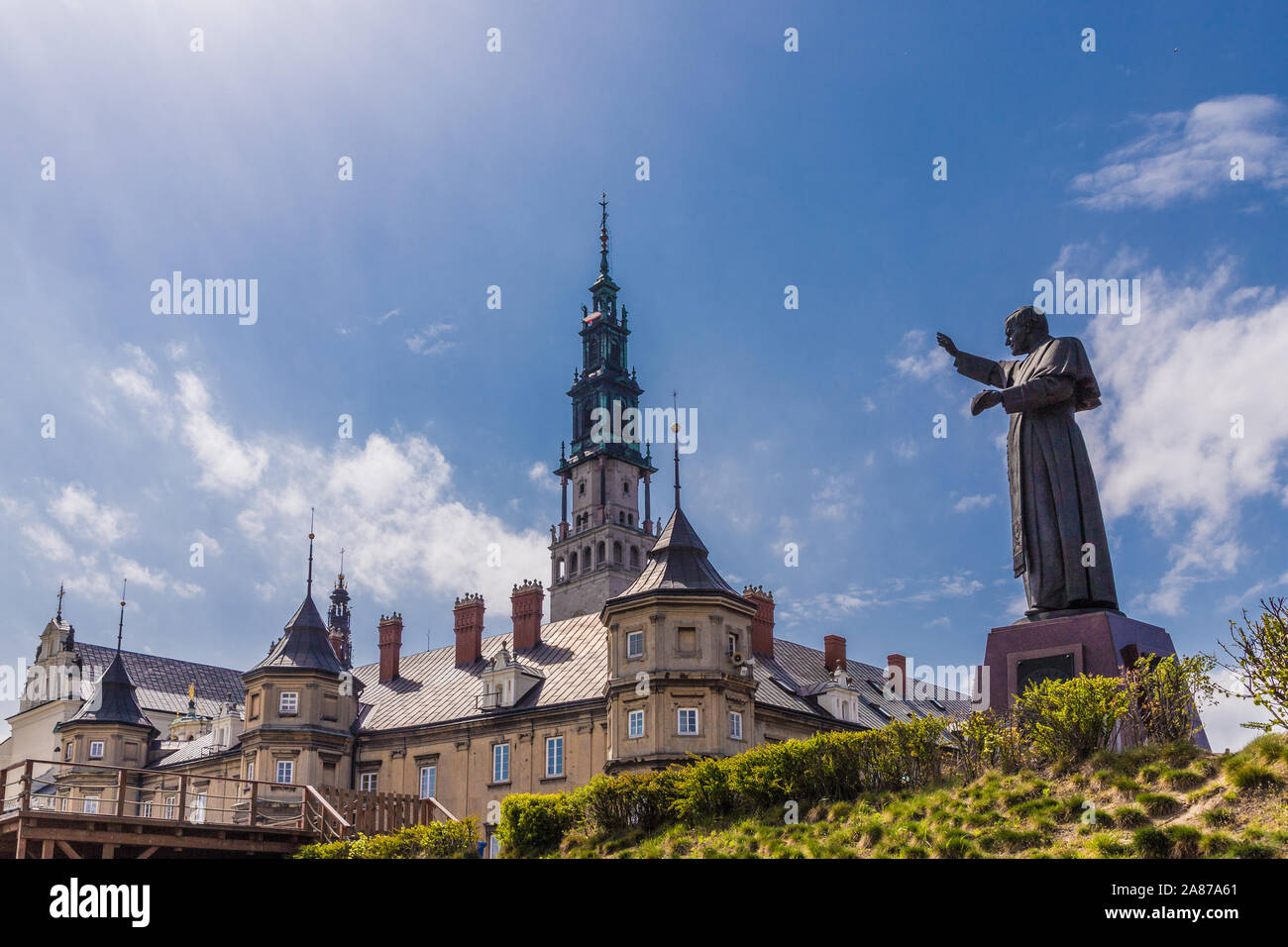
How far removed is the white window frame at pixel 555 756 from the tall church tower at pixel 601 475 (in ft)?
174

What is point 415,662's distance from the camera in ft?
201

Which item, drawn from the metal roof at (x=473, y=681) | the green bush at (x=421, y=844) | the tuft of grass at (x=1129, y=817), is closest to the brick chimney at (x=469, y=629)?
the metal roof at (x=473, y=681)

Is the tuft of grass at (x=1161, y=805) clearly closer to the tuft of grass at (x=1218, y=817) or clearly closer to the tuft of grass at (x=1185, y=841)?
the tuft of grass at (x=1218, y=817)

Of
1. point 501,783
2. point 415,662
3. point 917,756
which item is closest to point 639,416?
point 415,662

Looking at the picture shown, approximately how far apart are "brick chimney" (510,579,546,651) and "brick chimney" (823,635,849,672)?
530 inches

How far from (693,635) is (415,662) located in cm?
2255

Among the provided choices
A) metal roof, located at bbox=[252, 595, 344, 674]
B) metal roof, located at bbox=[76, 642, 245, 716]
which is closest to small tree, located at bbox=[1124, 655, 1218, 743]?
metal roof, located at bbox=[252, 595, 344, 674]

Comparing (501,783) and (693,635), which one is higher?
(693,635)

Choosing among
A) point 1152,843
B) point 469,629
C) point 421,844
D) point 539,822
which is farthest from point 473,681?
point 1152,843

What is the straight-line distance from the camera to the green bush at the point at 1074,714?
15.7m
